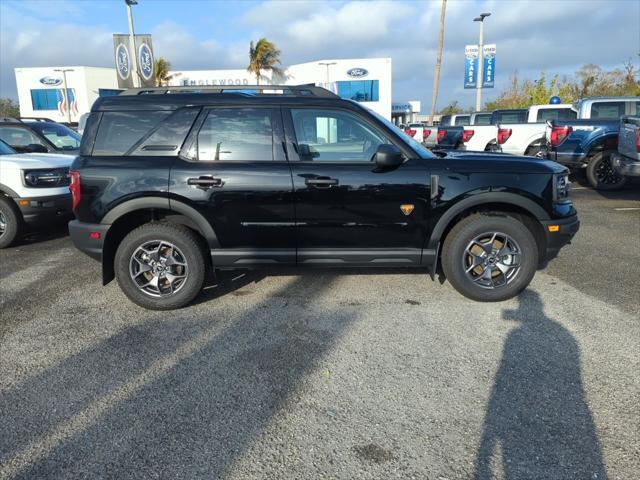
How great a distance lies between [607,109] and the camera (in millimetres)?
11398

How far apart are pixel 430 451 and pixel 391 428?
0.83 ft

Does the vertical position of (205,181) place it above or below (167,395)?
above

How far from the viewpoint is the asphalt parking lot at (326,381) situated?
225 centimetres

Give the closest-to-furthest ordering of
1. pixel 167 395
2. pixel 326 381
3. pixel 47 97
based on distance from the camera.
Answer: pixel 167 395, pixel 326 381, pixel 47 97

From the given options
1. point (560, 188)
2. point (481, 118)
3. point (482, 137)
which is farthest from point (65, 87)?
point (560, 188)

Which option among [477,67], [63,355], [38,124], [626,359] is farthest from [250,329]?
[477,67]

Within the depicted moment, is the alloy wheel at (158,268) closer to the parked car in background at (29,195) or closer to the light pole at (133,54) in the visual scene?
the parked car in background at (29,195)

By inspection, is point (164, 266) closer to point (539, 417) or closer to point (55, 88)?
point (539, 417)

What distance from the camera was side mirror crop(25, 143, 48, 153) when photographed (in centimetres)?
777

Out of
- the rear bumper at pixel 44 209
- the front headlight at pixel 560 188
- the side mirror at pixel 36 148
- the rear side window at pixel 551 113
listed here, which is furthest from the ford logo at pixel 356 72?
the front headlight at pixel 560 188

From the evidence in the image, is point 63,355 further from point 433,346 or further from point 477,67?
point 477,67

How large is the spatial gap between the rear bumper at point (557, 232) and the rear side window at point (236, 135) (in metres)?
2.49

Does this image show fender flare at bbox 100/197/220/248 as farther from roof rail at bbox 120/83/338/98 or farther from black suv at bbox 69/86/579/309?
roof rail at bbox 120/83/338/98

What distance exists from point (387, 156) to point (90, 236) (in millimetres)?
2625
